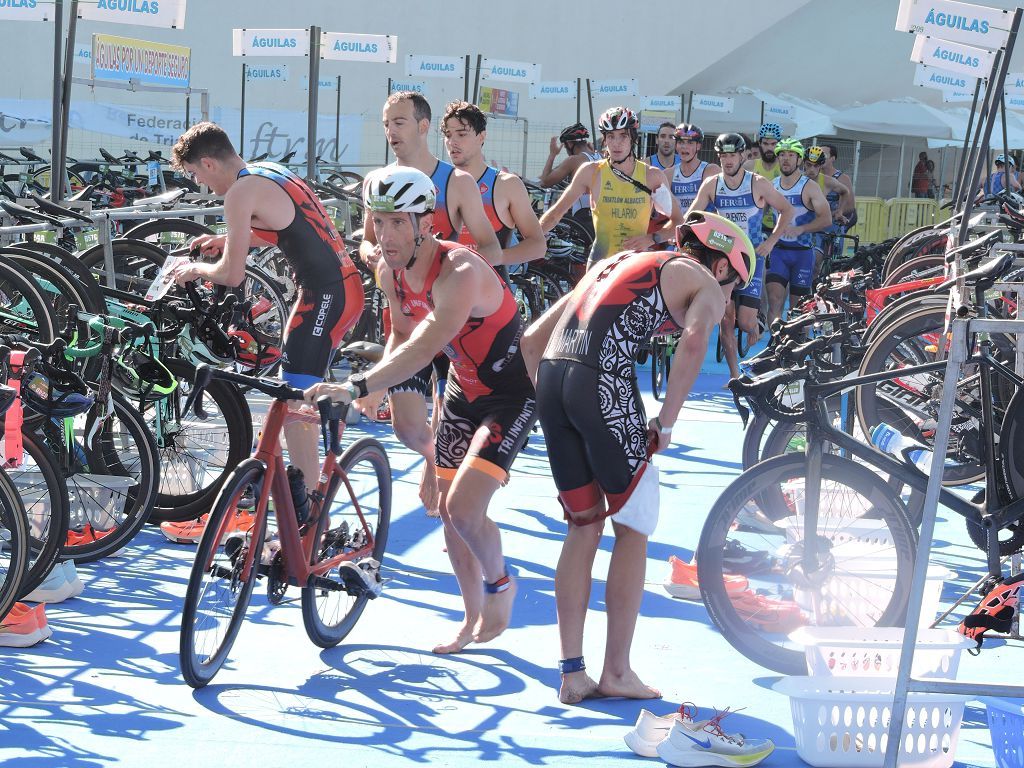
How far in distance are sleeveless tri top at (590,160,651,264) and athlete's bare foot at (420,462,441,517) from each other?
115 inches

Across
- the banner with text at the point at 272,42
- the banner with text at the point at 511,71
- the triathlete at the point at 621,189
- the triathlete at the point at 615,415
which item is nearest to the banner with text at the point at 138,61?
the banner with text at the point at 272,42


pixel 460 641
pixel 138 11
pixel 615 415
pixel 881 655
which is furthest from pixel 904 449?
pixel 138 11

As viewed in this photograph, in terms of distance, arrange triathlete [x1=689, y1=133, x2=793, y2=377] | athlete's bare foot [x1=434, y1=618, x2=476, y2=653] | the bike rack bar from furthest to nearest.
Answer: triathlete [x1=689, y1=133, x2=793, y2=377]
athlete's bare foot [x1=434, y1=618, x2=476, y2=653]
the bike rack bar

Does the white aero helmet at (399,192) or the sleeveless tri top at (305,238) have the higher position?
the white aero helmet at (399,192)

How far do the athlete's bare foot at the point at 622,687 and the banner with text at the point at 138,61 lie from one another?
940 cm

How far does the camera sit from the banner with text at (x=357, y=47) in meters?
9.91

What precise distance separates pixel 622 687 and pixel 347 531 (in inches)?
44.7

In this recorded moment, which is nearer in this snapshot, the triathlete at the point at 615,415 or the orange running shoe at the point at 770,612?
the triathlete at the point at 615,415

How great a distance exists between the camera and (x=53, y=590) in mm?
5066

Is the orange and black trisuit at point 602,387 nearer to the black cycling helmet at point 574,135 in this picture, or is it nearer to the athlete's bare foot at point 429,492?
the athlete's bare foot at point 429,492

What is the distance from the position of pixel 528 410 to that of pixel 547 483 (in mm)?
3034

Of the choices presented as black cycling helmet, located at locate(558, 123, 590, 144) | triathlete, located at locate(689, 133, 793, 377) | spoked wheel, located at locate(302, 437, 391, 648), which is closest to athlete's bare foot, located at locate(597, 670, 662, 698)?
spoked wheel, located at locate(302, 437, 391, 648)

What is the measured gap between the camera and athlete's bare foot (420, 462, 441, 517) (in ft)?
20.9

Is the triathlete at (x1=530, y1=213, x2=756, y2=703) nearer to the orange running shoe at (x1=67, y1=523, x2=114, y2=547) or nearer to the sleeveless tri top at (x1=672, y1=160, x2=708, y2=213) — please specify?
the orange running shoe at (x1=67, y1=523, x2=114, y2=547)
